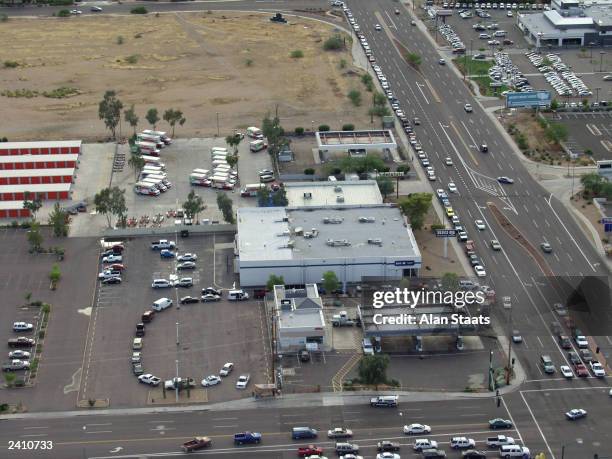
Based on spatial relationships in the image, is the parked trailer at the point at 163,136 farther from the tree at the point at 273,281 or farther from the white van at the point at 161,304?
the white van at the point at 161,304

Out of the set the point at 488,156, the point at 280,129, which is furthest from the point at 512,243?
the point at 280,129

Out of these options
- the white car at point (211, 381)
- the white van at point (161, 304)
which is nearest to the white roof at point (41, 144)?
the white van at point (161, 304)

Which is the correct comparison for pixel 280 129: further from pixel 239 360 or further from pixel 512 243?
pixel 239 360

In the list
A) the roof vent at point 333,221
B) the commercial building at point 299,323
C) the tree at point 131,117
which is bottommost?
the commercial building at point 299,323

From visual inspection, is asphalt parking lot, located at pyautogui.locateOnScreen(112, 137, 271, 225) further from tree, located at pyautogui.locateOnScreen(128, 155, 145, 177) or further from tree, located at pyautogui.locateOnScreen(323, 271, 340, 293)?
tree, located at pyautogui.locateOnScreen(323, 271, 340, 293)

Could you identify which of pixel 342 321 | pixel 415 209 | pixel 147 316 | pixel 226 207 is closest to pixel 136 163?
pixel 226 207

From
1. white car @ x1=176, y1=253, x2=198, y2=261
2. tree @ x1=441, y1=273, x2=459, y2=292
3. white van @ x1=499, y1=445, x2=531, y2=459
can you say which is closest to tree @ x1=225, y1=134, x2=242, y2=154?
white car @ x1=176, y1=253, x2=198, y2=261

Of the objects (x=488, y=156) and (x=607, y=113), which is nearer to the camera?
(x=488, y=156)
